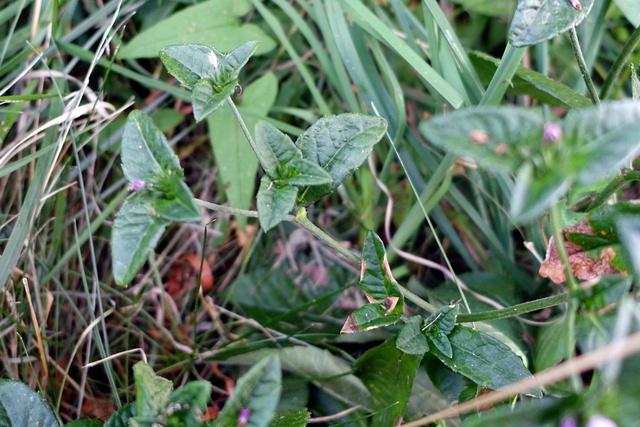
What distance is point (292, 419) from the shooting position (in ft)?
3.20

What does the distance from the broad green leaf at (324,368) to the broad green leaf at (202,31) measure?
811 millimetres

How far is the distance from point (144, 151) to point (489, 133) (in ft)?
1.74

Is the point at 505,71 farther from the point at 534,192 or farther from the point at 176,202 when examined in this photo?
the point at 176,202

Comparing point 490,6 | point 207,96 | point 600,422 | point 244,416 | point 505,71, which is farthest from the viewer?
point 490,6

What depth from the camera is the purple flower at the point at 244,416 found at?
2.59 feet

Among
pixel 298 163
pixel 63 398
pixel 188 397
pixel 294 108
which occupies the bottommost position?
pixel 63 398

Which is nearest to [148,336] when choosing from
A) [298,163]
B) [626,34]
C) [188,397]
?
[188,397]

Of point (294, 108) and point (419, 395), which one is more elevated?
point (294, 108)

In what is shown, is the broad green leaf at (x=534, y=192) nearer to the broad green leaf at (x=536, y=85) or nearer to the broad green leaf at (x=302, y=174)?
the broad green leaf at (x=302, y=174)

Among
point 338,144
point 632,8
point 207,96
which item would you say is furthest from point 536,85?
point 207,96

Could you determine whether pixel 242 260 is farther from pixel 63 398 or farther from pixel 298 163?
pixel 298 163

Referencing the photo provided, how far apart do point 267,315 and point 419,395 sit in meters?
0.46

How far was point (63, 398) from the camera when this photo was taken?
137 centimetres

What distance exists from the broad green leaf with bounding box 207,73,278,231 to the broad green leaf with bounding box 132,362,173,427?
2.08 ft
